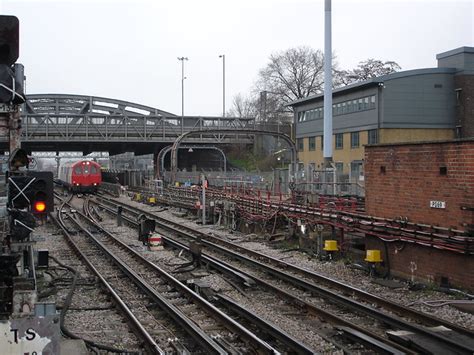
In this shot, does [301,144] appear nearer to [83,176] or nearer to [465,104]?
[465,104]

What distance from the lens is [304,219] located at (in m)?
15.8

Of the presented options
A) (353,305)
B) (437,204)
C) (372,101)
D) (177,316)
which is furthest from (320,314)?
(372,101)

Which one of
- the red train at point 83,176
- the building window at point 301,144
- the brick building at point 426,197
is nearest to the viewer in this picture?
the brick building at point 426,197

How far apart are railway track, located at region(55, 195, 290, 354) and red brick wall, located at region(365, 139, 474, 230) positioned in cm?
510

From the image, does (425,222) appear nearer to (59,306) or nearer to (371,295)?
(371,295)

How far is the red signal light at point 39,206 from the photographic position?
18.9 ft

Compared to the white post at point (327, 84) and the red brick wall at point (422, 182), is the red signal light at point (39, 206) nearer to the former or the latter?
the red brick wall at point (422, 182)

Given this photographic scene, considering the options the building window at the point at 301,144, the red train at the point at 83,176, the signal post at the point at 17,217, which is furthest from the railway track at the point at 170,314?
the building window at the point at 301,144

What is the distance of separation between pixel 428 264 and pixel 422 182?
175 centimetres

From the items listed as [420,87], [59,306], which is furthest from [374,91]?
[59,306]

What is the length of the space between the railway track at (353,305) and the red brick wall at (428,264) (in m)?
1.73

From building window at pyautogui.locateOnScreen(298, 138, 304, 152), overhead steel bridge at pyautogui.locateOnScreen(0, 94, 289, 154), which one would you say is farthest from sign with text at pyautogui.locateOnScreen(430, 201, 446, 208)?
overhead steel bridge at pyautogui.locateOnScreen(0, 94, 289, 154)

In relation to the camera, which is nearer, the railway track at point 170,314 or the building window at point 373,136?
the railway track at point 170,314

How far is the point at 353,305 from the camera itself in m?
9.26
